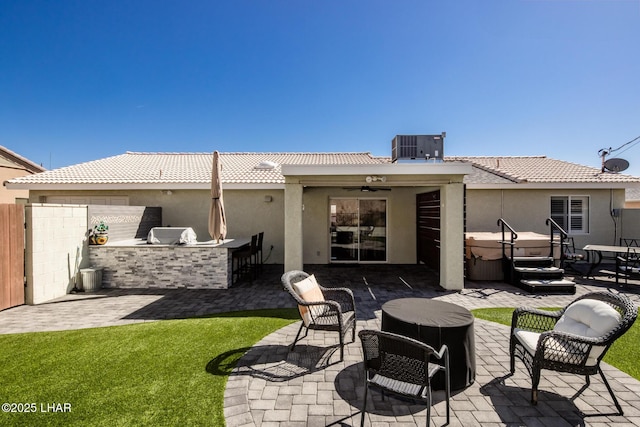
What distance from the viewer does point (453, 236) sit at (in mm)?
8156

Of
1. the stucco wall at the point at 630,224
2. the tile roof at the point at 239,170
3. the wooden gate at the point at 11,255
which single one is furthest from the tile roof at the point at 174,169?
the stucco wall at the point at 630,224

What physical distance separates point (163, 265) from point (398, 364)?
26.5 ft

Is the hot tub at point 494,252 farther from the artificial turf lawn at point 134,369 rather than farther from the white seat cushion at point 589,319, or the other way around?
the white seat cushion at point 589,319


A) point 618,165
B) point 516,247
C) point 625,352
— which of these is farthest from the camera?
point 618,165

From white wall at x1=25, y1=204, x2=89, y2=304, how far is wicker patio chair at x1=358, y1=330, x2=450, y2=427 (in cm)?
860

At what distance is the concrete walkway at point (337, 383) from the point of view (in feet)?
9.84

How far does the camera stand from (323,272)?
10.7 m

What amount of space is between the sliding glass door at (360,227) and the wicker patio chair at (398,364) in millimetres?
9398

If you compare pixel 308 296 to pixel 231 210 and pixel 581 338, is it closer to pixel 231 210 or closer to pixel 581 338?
pixel 581 338

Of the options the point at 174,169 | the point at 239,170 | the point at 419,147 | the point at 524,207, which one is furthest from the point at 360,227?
the point at 174,169

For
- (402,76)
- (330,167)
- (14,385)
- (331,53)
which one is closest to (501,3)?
(402,76)

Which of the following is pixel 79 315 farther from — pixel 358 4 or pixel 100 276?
pixel 358 4

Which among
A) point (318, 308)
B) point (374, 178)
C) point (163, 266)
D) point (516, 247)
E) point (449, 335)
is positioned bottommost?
point (318, 308)

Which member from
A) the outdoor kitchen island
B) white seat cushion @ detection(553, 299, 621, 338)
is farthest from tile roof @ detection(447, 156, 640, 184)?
the outdoor kitchen island
